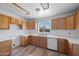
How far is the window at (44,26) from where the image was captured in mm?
3830

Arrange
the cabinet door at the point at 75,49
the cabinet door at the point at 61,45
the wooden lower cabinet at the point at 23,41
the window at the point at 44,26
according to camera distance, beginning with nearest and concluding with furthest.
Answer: the cabinet door at the point at 75,49, the cabinet door at the point at 61,45, the wooden lower cabinet at the point at 23,41, the window at the point at 44,26

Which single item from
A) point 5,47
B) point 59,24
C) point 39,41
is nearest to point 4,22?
point 5,47

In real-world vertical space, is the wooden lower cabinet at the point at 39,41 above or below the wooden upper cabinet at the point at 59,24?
below

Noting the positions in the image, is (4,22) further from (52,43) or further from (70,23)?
(70,23)

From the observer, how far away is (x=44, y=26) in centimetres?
411

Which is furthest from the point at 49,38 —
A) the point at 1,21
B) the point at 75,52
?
the point at 1,21

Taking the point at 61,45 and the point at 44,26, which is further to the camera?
the point at 44,26

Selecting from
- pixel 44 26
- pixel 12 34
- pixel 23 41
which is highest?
pixel 44 26

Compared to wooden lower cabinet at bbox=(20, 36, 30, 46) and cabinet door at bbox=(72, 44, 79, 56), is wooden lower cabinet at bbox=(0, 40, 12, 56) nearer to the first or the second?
wooden lower cabinet at bbox=(20, 36, 30, 46)

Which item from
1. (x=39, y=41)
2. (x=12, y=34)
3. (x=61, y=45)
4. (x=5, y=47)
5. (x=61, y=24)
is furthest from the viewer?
(x=39, y=41)

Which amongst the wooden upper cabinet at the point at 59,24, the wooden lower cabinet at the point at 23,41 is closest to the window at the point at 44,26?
the wooden upper cabinet at the point at 59,24

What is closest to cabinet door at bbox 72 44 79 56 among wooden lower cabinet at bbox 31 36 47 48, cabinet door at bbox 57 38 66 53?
cabinet door at bbox 57 38 66 53

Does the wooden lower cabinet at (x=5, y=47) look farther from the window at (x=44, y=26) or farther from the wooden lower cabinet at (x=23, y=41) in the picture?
the window at (x=44, y=26)

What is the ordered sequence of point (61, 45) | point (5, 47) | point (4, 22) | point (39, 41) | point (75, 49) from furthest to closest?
point (39, 41) < point (61, 45) < point (4, 22) < point (5, 47) < point (75, 49)
